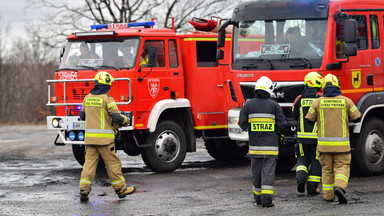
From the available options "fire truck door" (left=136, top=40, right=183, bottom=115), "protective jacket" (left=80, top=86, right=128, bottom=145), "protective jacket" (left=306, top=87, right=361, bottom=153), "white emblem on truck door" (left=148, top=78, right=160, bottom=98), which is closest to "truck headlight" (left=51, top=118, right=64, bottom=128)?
"fire truck door" (left=136, top=40, right=183, bottom=115)

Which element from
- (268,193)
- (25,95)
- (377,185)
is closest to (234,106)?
(377,185)

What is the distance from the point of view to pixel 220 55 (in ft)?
41.5

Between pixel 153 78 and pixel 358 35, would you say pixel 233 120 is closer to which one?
pixel 153 78

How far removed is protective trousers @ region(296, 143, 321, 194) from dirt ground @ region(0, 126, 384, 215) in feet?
0.71

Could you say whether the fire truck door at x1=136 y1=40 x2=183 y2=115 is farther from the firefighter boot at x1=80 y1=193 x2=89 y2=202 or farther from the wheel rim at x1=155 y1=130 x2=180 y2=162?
the firefighter boot at x1=80 y1=193 x2=89 y2=202

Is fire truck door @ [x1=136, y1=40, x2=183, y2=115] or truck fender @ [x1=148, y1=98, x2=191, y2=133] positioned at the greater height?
fire truck door @ [x1=136, y1=40, x2=183, y2=115]

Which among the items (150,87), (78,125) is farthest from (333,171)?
(78,125)

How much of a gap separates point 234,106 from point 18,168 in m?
4.53

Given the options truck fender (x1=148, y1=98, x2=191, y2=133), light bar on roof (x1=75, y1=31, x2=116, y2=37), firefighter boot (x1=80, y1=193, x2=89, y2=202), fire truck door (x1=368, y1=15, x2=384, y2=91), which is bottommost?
firefighter boot (x1=80, y1=193, x2=89, y2=202)

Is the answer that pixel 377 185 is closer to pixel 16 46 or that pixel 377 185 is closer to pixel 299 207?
pixel 299 207

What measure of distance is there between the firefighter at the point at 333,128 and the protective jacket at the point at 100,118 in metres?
2.68

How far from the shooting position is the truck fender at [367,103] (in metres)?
11.3

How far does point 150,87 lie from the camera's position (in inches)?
496

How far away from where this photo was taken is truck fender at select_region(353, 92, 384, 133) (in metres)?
11.3
